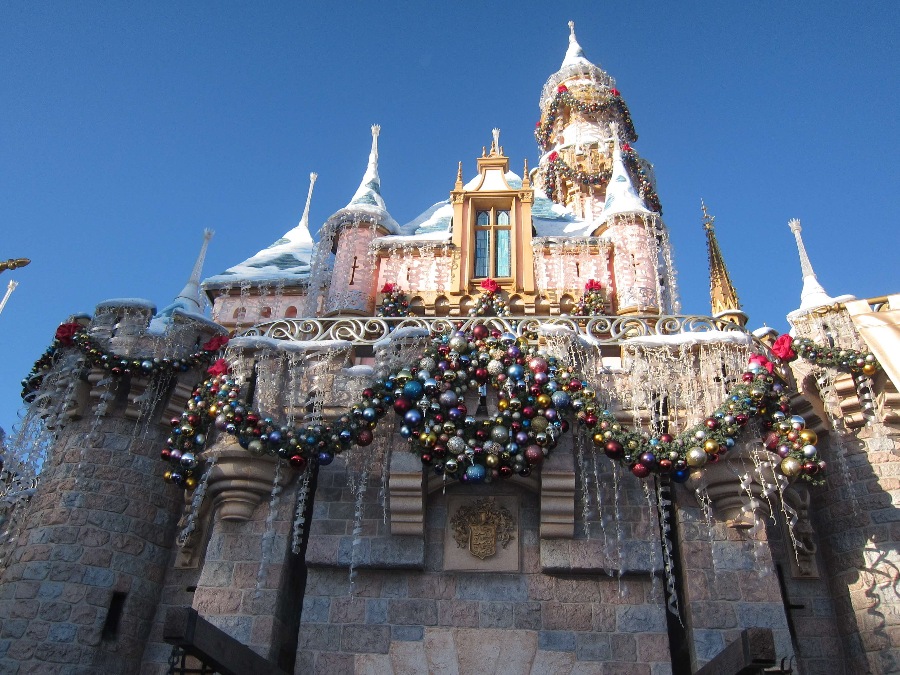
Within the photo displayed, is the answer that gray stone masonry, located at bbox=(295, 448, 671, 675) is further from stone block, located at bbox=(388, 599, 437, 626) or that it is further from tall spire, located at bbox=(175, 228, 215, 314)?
tall spire, located at bbox=(175, 228, 215, 314)

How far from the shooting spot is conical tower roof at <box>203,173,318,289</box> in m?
18.7

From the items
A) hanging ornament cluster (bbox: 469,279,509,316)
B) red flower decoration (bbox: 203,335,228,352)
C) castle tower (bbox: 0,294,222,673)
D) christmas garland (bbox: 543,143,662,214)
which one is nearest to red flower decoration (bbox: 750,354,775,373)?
hanging ornament cluster (bbox: 469,279,509,316)

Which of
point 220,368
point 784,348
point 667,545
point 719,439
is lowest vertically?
point 667,545

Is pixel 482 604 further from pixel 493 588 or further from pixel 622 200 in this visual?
pixel 622 200

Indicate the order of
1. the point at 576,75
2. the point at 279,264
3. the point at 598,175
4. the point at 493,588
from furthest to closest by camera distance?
1. the point at 576,75
2. the point at 598,175
3. the point at 279,264
4. the point at 493,588

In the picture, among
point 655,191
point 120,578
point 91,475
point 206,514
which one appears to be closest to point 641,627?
point 206,514

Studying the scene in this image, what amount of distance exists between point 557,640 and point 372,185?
1254 cm

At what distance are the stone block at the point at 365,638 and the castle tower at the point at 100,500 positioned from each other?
11.0 feet

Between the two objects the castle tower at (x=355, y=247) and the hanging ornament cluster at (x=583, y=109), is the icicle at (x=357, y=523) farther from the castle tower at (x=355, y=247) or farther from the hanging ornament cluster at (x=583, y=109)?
the hanging ornament cluster at (x=583, y=109)

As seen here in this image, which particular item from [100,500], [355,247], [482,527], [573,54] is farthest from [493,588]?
[573,54]

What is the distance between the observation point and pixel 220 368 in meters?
11.0

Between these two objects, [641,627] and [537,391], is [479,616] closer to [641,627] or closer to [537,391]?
[641,627]

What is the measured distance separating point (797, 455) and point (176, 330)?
30.8 ft

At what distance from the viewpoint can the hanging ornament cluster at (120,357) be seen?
1175cm
